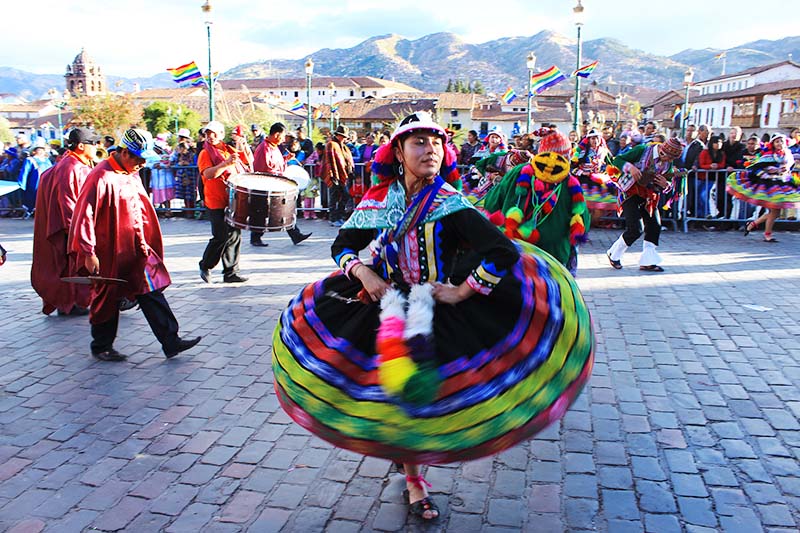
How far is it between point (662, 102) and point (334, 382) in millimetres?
106233

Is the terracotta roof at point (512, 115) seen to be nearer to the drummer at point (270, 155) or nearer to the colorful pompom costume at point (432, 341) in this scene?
the drummer at point (270, 155)

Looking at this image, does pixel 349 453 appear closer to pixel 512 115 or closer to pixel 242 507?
pixel 242 507

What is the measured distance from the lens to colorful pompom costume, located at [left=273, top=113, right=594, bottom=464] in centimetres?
261

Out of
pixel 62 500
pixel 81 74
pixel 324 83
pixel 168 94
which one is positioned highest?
pixel 324 83

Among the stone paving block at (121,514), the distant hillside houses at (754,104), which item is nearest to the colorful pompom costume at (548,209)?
the stone paving block at (121,514)

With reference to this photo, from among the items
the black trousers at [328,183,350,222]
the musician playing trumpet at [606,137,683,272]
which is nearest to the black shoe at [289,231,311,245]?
the black trousers at [328,183,350,222]

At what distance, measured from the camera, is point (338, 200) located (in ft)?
45.5

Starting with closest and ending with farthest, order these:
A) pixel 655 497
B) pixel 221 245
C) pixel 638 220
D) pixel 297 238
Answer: pixel 655 497
pixel 221 245
pixel 638 220
pixel 297 238

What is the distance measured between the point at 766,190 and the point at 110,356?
1082cm

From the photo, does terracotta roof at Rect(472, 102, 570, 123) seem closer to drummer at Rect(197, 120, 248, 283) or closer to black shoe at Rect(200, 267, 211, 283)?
drummer at Rect(197, 120, 248, 283)

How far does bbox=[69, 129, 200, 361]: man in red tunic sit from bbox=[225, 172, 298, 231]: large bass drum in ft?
7.64

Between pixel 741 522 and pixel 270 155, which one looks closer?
pixel 741 522

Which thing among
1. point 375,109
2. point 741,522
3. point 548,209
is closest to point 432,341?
point 741,522

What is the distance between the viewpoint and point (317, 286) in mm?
3178
